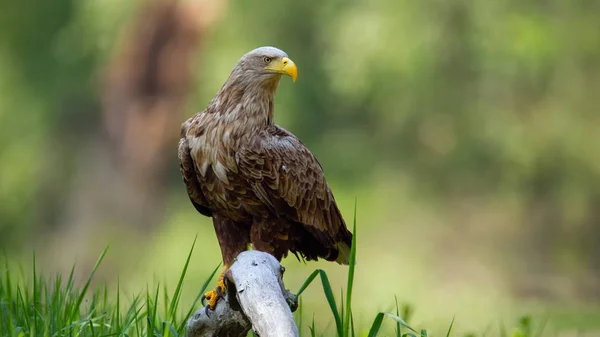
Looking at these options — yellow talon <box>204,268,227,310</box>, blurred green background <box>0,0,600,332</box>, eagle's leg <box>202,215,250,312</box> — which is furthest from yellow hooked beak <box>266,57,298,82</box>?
blurred green background <box>0,0,600,332</box>

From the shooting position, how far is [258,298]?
2305 mm

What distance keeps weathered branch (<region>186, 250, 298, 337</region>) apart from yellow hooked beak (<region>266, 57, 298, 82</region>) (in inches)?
35.4

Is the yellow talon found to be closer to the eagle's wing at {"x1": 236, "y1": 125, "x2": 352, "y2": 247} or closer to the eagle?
the eagle

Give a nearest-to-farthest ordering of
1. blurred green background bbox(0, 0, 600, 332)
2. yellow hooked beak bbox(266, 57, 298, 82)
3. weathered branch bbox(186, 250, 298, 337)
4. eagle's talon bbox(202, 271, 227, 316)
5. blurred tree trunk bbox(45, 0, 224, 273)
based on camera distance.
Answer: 1. weathered branch bbox(186, 250, 298, 337)
2. eagle's talon bbox(202, 271, 227, 316)
3. yellow hooked beak bbox(266, 57, 298, 82)
4. blurred green background bbox(0, 0, 600, 332)
5. blurred tree trunk bbox(45, 0, 224, 273)

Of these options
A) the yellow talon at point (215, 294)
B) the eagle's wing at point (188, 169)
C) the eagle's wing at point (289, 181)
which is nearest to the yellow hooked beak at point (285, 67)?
the eagle's wing at point (289, 181)

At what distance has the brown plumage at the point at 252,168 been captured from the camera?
10.8 feet

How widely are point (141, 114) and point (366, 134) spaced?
296 centimetres

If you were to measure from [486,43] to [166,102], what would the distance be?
13.5 feet

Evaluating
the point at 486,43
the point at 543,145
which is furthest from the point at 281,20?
the point at 543,145

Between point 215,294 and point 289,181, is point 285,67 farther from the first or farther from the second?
point 215,294

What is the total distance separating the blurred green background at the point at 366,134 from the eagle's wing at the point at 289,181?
6.28 meters

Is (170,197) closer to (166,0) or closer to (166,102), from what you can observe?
(166,102)

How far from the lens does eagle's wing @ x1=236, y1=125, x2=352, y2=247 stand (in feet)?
10.8

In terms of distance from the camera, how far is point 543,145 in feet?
34.2
